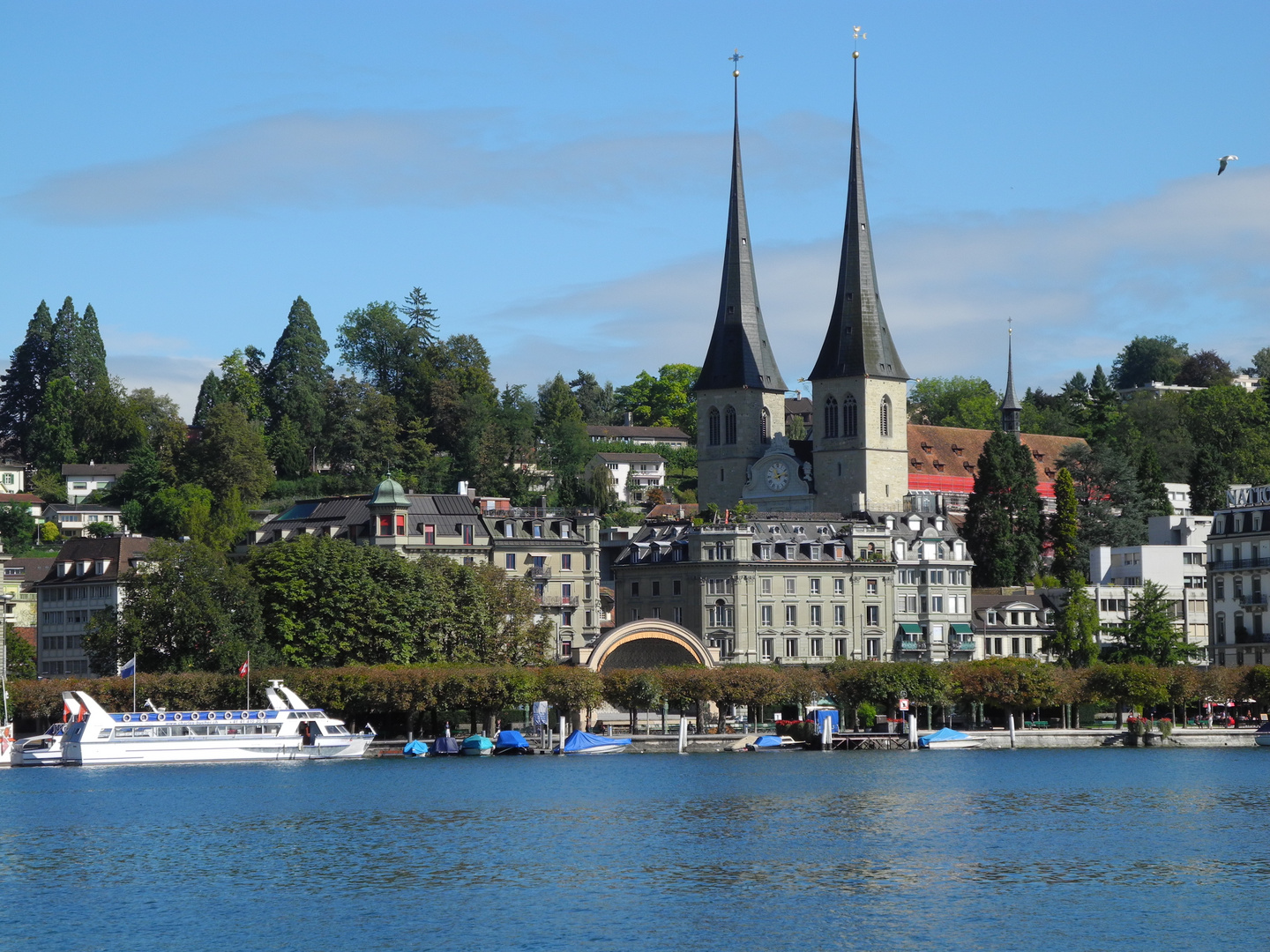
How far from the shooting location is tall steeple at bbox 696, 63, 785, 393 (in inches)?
6309

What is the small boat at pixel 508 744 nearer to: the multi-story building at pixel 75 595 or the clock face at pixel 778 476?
the multi-story building at pixel 75 595

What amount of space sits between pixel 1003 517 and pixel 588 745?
173ft

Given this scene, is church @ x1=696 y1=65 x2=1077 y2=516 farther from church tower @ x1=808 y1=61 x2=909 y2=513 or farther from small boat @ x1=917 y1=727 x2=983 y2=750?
small boat @ x1=917 y1=727 x2=983 y2=750

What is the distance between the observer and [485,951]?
47312 mm

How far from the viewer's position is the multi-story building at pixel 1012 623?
14425 cm

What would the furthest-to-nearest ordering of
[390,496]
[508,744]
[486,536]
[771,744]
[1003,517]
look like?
[1003,517]
[486,536]
[390,496]
[771,744]
[508,744]

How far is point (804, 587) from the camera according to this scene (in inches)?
5285

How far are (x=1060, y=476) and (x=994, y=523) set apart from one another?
9587 mm

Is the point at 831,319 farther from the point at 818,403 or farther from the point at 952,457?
the point at 952,457

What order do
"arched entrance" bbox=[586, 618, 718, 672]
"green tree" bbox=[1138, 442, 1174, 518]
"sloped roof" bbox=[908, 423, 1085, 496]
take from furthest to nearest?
"sloped roof" bbox=[908, 423, 1085, 496], "green tree" bbox=[1138, 442, 1174, 518], "arched entrance" bbox=[586, 618, 718, 672]

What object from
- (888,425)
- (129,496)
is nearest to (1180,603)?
(888,425)

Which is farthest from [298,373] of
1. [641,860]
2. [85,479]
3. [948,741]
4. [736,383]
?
[641,860]

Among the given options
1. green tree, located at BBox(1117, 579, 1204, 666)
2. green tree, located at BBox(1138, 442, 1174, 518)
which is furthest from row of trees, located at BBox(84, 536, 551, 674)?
green tree, located at BBox(1138, 442, 1174, 518)

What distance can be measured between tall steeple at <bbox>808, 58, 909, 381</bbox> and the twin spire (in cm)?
6
